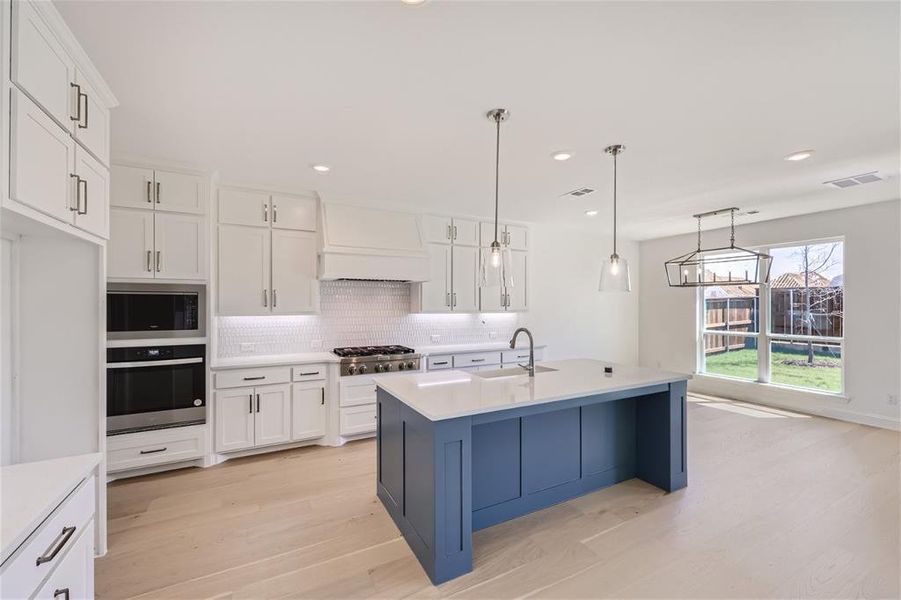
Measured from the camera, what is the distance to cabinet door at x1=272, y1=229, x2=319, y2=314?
12.9ft

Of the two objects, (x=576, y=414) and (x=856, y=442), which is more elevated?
(x=576, y=414)

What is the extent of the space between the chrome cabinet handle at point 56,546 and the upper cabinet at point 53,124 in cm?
119

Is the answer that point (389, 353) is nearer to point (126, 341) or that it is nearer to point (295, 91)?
point (126, 341)

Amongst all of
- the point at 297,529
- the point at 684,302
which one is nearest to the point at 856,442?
the point at 684,302

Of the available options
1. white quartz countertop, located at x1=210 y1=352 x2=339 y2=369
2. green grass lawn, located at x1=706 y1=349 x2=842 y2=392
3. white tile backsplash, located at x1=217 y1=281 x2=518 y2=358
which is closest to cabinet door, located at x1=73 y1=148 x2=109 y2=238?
white quartz countertop, located at x1=210 y1=352 x2=339 y2=369

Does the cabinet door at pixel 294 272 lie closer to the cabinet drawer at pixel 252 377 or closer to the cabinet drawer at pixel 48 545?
the cabinet drawer at pixel 252 377

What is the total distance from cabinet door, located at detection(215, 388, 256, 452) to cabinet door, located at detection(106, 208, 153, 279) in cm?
120

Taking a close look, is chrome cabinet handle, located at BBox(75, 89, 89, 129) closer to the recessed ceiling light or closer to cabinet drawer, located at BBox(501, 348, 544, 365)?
cabinet drawer, located at BBox(501, 348, 544, 365)

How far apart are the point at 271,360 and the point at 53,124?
2.49 m

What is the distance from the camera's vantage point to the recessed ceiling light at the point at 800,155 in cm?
295

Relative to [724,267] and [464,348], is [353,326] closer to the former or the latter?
[464,348]

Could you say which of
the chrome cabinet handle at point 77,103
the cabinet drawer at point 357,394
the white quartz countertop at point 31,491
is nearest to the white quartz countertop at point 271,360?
the cabinet drawer at point 357,394

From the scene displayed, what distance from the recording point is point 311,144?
2.84 metres

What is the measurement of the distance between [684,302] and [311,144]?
6.09 metres
